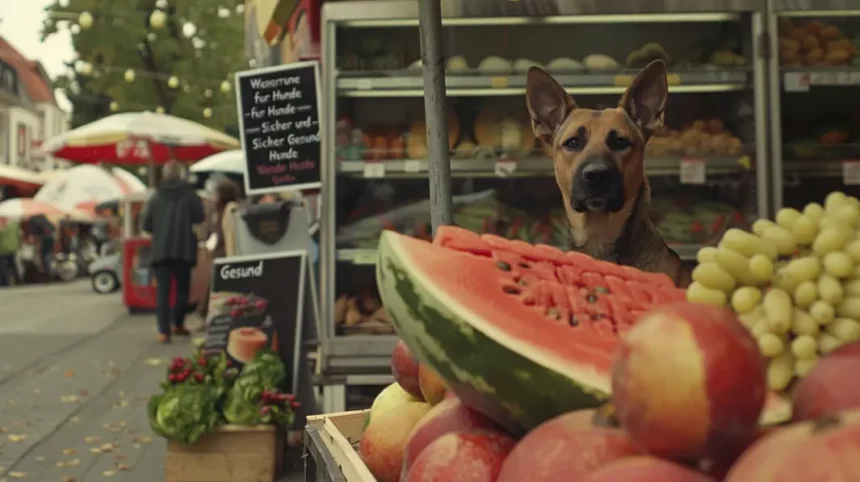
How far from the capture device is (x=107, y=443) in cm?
652

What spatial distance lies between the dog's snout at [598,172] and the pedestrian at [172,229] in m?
8.30

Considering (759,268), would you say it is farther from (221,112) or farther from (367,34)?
(221,112)

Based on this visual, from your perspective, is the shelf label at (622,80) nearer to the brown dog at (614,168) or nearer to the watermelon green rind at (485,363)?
the brown dog at (614,168)

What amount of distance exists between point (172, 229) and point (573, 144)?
8.22m

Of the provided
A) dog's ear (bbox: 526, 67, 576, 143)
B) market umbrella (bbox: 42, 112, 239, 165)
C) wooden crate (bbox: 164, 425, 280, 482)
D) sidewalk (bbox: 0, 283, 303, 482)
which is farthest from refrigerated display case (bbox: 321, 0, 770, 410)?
market umbrella (bbox: 42, 112, 239, 165)

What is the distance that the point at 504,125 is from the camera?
17.3 ft

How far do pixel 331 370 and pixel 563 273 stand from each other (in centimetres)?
361

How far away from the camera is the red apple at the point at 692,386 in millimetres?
1042

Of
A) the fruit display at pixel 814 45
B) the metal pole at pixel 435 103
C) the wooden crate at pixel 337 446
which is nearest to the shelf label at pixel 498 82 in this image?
the fruit display at pixel 814 45

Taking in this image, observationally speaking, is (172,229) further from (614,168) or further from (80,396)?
(614,168)

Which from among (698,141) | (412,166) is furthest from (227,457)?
(698,141)

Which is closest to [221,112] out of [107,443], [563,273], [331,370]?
[107,443]

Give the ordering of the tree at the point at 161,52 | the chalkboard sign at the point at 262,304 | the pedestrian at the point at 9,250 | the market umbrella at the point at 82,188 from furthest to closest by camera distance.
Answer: the market umbrella at the point at 82,188, the pedestrian at the point at 9,250, the tree at the point at 161,52, the chalkboard sign at the point at 262,304

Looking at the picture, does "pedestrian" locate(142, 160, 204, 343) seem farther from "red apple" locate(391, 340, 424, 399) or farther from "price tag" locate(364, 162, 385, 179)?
"red apple" locate(391, 340, 424, 399)
